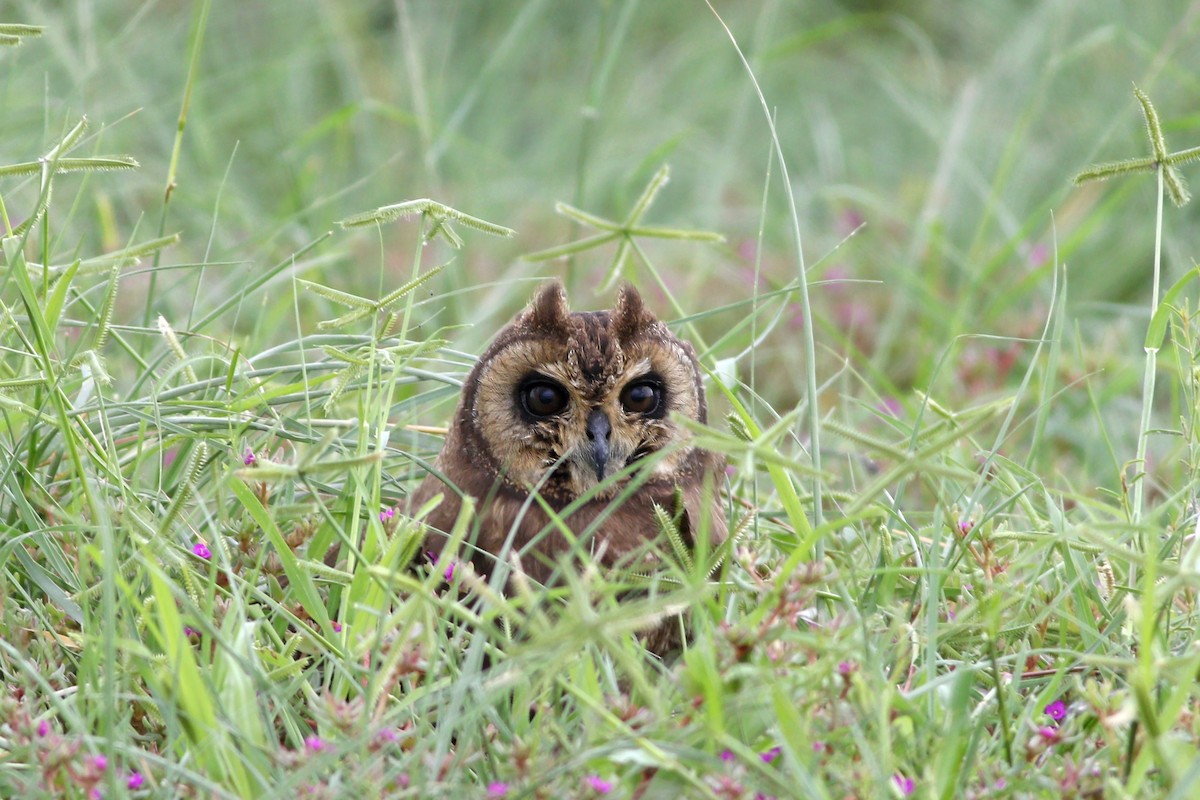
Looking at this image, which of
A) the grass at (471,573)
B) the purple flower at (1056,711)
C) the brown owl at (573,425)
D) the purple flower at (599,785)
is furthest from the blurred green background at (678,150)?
the purple flower at (599,785)

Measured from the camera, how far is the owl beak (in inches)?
108

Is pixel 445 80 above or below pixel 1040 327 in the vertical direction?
above

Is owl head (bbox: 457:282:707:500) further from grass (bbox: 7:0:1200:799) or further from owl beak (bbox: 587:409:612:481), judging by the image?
grass (bbox: 7:0:1200:799)

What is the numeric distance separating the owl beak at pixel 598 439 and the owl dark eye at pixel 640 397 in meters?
0.07

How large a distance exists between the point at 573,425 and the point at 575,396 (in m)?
0.06

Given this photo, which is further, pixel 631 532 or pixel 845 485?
pixel 845 485

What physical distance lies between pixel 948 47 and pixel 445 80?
3511 mm

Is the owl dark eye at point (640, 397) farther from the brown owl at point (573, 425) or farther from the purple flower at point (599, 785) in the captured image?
the purple flower at point (599, 785)

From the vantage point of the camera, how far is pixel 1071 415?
4.89m

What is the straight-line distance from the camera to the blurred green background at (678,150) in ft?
16.2

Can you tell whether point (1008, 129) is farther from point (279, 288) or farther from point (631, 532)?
point (631, 532)

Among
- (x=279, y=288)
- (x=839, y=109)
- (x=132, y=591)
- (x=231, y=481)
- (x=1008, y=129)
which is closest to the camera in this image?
(x=132, y=591)

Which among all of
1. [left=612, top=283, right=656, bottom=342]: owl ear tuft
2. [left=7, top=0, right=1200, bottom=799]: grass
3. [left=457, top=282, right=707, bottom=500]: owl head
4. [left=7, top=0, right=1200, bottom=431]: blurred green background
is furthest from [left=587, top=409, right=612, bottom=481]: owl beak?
[left=7, top=0, right=1200, bottom=431]: blurred green background

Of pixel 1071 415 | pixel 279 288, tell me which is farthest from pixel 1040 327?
pixel 279 288
